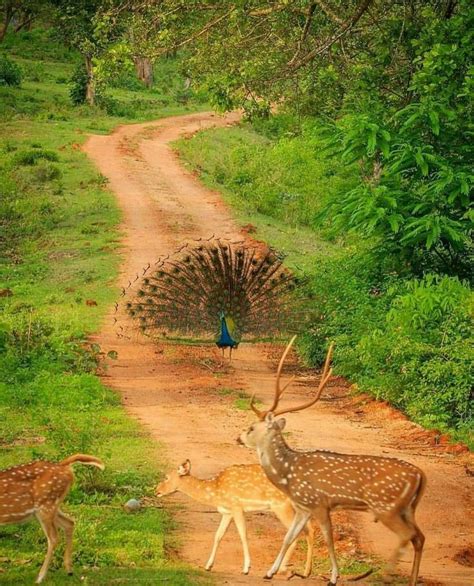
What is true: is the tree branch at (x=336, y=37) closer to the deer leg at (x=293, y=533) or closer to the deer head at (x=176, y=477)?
the deer head at (x=176, y=477)

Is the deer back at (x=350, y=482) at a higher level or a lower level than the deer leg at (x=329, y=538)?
higher

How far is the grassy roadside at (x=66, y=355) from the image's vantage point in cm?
930

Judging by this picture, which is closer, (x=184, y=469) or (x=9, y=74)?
(x=184, y=469)

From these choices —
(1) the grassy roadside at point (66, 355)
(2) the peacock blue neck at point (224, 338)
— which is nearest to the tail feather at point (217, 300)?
(2) the peacock blue neck at point (224, 338)

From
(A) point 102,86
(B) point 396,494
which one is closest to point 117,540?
(B) point 396,494

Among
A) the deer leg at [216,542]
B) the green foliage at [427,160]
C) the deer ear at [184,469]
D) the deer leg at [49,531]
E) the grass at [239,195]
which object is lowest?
the grass at [239,195]

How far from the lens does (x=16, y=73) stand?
45.9 metres

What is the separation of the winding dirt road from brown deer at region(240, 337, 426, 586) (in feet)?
1.63

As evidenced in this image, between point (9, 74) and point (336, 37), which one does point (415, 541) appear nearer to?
point (336, 37)

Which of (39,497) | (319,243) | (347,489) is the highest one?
(347,489)

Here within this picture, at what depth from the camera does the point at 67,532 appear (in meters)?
8.76

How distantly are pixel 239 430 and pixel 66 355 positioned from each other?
3.71 m

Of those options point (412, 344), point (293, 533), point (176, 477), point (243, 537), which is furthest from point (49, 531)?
point (412, 344)

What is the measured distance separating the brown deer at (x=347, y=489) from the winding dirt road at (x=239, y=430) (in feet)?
1.63
